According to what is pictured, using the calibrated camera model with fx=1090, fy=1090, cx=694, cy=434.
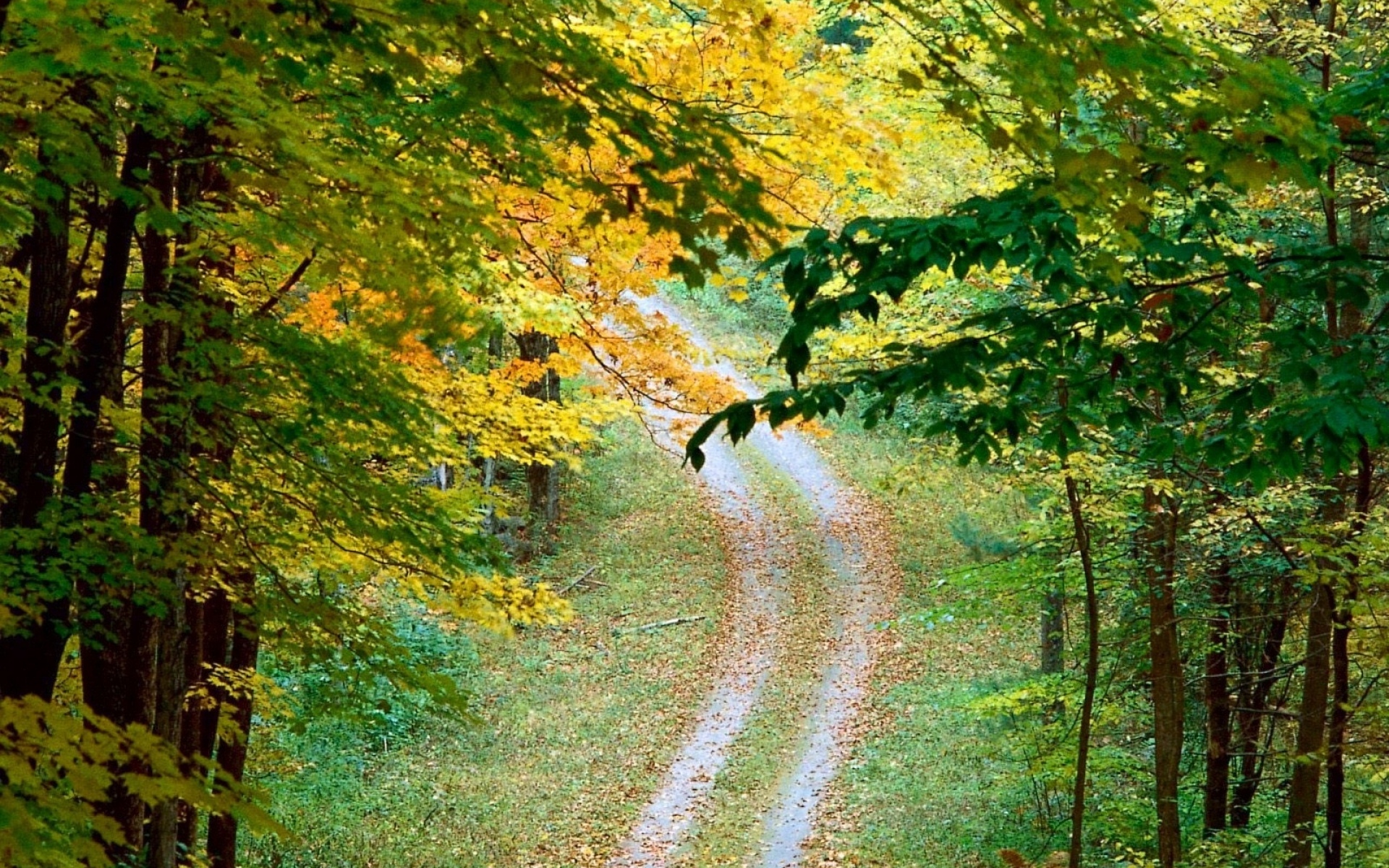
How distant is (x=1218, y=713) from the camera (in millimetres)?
10336

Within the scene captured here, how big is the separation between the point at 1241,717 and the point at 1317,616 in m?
4.34

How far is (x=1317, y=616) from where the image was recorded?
26.9 ft

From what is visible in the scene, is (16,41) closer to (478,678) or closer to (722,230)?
(722,230)

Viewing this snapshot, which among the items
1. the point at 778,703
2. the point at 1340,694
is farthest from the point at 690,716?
the point at 1340,694

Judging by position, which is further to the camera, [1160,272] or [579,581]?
[579,581]

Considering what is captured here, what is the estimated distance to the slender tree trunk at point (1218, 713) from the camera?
10.2 m

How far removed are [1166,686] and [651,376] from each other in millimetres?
5065

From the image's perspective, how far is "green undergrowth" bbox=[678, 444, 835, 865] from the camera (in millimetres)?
12953

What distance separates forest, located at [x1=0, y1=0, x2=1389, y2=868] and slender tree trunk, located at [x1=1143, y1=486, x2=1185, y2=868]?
49mm

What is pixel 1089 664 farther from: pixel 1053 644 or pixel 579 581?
pixel 579 581

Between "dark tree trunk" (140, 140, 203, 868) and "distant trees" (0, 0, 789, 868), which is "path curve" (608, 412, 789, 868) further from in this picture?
"dark tree trunk" (140, 140, 203, 868)

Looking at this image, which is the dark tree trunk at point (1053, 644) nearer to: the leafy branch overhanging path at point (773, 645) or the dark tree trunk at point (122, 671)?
the leafy branch overhanging path at point (773, 645)

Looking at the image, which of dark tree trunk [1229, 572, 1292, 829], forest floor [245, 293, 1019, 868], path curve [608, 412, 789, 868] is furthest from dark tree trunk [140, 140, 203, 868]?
dark tree trunk [1229, 572, 1292, 829]

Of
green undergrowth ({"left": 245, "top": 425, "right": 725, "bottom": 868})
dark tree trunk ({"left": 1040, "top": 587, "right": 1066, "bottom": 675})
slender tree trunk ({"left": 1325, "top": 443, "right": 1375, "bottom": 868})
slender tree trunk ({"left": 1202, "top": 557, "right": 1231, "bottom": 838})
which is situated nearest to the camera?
slender tree trunk ({"left": 1325, "top": 443, "right": 1375, "bottom": 868})
